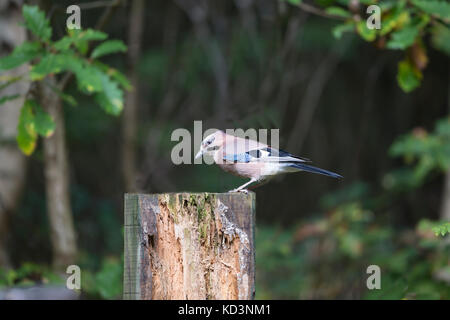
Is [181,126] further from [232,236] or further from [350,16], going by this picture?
[232,236]

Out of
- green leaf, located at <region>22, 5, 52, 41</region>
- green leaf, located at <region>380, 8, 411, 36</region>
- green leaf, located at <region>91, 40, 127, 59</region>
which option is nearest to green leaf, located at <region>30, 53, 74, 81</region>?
green leaf, located at <region>22, 5, 52, 41</region>

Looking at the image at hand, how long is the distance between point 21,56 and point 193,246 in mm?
2167

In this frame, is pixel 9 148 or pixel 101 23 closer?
pixel 101 23

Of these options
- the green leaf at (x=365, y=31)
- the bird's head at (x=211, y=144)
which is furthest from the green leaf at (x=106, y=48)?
the green leaf at (x=365, y=31)

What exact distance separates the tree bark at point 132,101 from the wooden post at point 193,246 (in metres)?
4.77

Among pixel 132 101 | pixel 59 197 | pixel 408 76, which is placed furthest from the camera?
pixel 132 101

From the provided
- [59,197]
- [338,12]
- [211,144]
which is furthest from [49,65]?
[338,12]

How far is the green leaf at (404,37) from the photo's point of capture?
4562mm

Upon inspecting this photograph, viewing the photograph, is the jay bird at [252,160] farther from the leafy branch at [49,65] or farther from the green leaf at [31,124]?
the green leaf at [31,124]

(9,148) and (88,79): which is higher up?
(88,79)

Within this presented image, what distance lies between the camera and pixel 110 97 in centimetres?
447

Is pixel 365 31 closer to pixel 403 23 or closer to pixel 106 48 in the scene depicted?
pixel 403 23

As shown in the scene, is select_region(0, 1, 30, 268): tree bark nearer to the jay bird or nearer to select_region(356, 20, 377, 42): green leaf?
the jay bird

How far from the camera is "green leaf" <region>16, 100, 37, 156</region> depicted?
4434 mm
